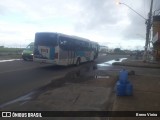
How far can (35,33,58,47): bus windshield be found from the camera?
24.0 m

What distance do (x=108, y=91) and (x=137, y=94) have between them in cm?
168

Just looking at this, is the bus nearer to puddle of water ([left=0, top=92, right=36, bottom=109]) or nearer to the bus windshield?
the bus windshield

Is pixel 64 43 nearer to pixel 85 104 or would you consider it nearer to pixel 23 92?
pixel 23 92

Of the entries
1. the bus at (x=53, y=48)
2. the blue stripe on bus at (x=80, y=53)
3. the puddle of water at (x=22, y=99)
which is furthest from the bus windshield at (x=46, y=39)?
the puddle of water at (x=22, y=99)

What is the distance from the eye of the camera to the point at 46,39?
2428cm

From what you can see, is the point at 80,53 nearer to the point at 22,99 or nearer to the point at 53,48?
the point at 53,48

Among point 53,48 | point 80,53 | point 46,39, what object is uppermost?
point 46,39

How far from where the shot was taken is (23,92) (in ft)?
40.4

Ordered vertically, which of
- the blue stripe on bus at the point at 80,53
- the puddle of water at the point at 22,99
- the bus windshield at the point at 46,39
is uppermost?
the bus windshield at the point at 46,39

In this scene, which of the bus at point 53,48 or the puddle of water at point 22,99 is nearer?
the puddle of water at point 22,99

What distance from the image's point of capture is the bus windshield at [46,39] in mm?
23953

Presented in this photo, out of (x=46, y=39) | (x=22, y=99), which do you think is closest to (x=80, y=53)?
(x=46, y=39)

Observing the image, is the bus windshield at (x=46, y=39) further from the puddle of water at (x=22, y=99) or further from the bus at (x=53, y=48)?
the puddle of water at (x=22, y=99)

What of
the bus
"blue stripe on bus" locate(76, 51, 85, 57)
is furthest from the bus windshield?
"blue stripe on bus" locate(76, 51, 85, 57)
